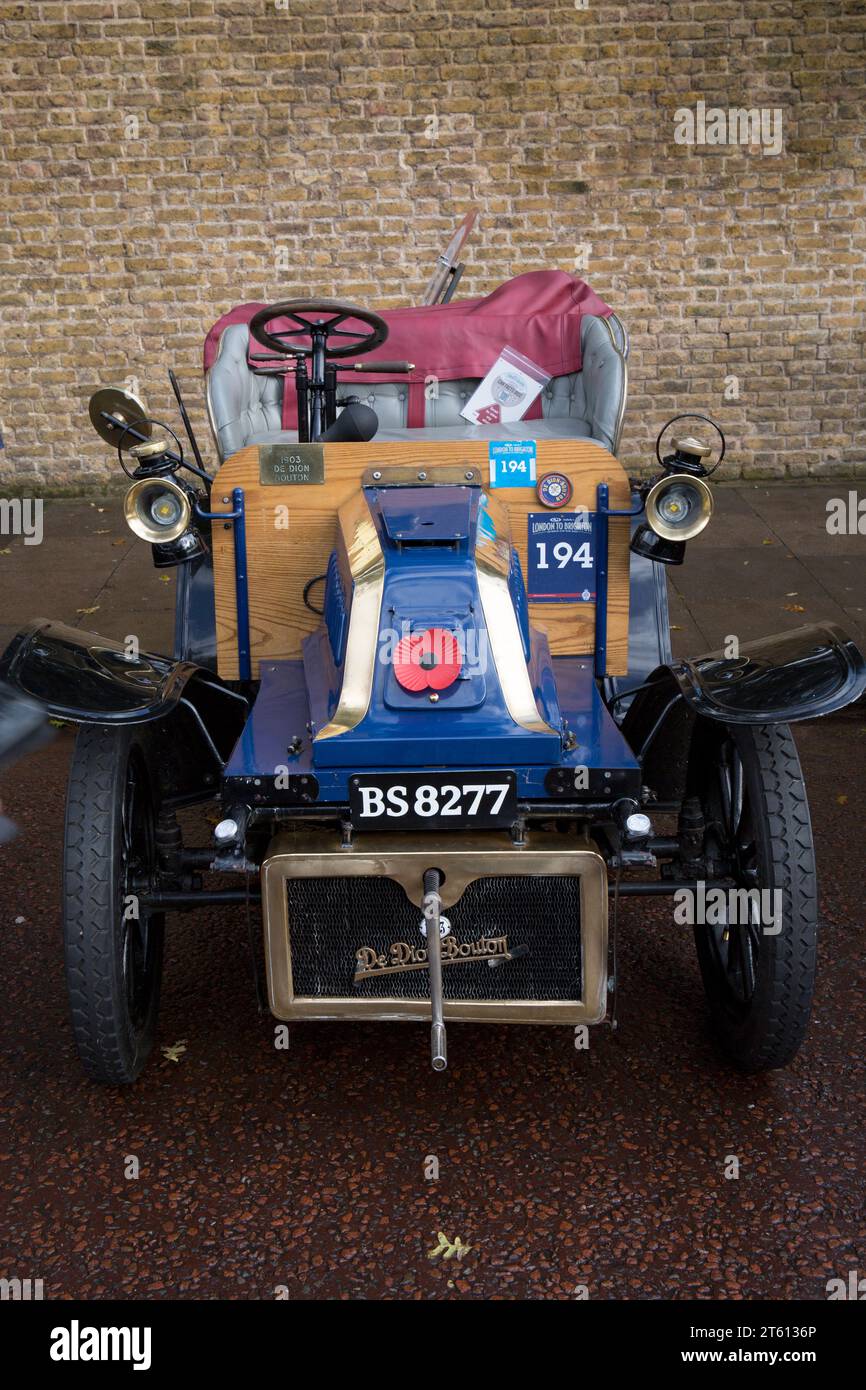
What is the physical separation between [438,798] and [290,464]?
140 centimetres

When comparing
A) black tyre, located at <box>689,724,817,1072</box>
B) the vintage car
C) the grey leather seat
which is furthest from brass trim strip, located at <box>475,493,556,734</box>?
the grey leather seat

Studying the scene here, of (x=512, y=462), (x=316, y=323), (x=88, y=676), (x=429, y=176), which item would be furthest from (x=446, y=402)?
(x=429, y=176)

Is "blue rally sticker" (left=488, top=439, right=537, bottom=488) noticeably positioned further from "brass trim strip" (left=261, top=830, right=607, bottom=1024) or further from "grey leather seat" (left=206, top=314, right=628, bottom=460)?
"brass trim strip" (left=261, top=830, right=607, bottom=1024)

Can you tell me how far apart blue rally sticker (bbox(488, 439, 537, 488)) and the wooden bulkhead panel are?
2cm

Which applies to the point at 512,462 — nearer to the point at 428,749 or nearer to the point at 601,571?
the point at 601,571

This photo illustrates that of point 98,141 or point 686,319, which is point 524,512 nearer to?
point 686,319

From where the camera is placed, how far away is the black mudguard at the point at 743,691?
296 cm

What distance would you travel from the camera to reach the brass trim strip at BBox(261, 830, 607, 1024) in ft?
9.20

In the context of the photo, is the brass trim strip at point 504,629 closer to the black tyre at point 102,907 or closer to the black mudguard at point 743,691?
the black mudguard at point 743,691

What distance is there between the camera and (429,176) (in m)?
8.08

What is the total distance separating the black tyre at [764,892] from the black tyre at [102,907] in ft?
4.71

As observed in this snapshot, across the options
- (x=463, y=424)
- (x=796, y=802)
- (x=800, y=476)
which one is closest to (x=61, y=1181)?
(x=796, y=802)

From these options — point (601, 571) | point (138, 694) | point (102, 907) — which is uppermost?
point (601, 571)
